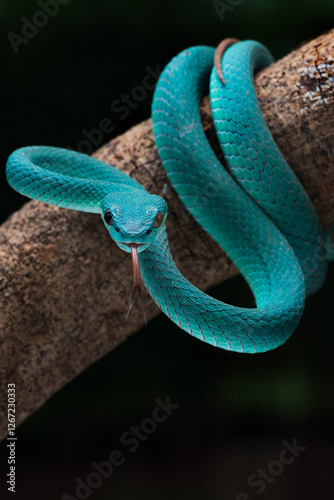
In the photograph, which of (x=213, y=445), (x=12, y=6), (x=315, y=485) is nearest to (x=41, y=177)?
(x=12, y=6)

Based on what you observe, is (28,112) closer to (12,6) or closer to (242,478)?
(12,6)
